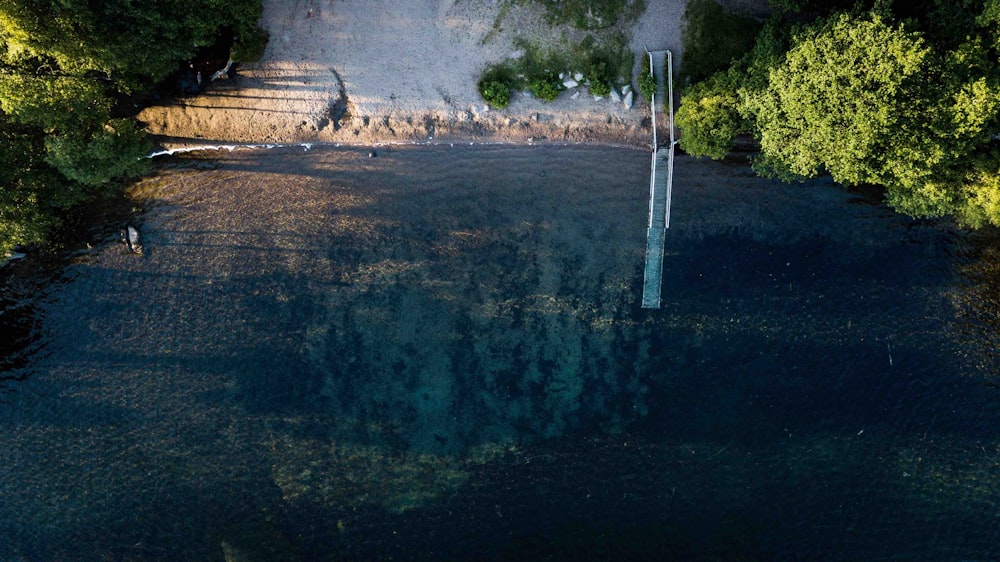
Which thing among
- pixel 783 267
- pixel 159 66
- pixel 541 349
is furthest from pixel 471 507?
pixel 159 66

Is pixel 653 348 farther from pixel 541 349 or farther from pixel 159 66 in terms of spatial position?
pixel 159 66

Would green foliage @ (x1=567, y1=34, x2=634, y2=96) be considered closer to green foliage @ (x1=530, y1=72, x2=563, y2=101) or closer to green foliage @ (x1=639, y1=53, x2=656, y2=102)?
green foliage @ (x1=639, y1=53, x2=656, y2=102)

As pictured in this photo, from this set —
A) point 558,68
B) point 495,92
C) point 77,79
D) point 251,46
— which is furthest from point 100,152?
point 558,68

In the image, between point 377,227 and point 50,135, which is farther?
point 377,227

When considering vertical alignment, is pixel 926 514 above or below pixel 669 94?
below

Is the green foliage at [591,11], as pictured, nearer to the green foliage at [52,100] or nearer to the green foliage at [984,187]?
the green foliage at [984,187]

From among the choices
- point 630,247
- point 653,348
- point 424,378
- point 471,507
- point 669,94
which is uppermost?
point 669,94

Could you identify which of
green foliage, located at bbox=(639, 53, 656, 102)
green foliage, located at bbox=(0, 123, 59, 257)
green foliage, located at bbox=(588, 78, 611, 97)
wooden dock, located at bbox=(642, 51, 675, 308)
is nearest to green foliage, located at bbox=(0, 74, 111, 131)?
green foliage, located at bbox=(0, 123, 59, 257)
